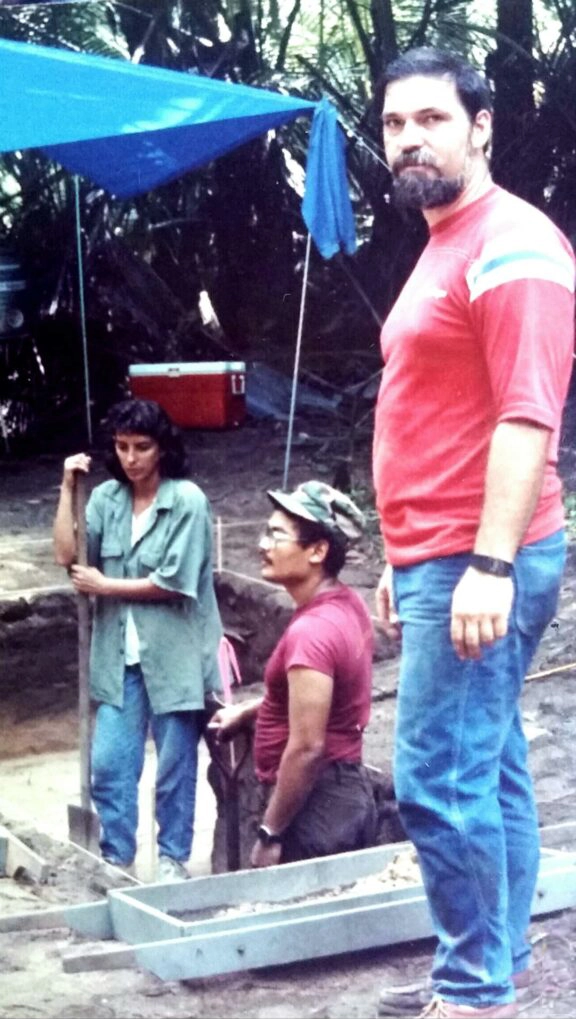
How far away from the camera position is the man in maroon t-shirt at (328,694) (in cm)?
406

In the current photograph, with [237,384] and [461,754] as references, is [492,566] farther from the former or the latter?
[237,384]

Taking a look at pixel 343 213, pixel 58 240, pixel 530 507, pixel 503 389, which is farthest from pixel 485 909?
pixel 58 240

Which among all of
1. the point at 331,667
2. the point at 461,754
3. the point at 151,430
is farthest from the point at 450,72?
the point at 151,430

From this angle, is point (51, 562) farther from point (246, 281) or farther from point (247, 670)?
point (246, 281)

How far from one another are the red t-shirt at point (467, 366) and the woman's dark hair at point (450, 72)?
15 cm

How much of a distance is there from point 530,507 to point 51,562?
243 inches

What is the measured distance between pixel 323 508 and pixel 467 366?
4.86 feet

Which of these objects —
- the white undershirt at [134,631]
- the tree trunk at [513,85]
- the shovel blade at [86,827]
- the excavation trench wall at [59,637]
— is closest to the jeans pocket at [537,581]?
the white undershirt at [134,631]

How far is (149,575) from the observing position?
5121mm

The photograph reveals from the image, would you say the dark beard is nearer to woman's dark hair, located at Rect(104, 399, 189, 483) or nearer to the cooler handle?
woman's dark hair, located at Rect(104, 399, 189, 483)

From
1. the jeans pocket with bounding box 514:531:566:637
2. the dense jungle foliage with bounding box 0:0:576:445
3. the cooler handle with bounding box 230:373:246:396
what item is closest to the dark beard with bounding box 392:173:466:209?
the jeans pocket with bounding box 514:531:566:637

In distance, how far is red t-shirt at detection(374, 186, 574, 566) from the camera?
2586mm

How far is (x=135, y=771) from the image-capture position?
17.1 feet

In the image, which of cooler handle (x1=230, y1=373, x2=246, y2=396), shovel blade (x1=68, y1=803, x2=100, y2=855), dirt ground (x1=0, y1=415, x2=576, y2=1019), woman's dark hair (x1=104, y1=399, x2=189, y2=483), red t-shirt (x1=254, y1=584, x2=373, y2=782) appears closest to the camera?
dirt ground (x1=0, y1=415, x2=576, y2=1019)
